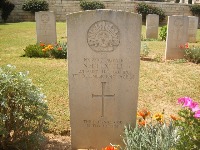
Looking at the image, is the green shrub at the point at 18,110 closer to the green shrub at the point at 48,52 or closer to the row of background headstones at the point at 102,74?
the row of background headstones at the point at 102,74

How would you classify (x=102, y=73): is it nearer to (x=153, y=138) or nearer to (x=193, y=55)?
(x=153, y=138)

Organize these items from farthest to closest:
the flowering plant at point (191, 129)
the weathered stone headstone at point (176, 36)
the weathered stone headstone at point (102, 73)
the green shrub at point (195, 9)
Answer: the green shrub at point (195, 9) < the weathered stone headstone at point (176, 36) < the weathered stone headstone at point (102, 73) < the flowering plant at point (191, 129)

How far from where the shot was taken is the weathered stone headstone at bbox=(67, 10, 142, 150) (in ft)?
11.0

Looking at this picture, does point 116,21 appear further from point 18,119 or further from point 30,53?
point 30,53

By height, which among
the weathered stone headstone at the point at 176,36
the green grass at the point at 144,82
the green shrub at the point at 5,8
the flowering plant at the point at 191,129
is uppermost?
the green shrub at the point at 5,8

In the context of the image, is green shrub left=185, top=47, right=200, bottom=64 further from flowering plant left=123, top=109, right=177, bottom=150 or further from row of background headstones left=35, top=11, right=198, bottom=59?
flowering plant left=123, top=109, right=177, bottom=150

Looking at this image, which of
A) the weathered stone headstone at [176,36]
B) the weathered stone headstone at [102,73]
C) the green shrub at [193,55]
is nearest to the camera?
the weathered stone headstone at [102,73]

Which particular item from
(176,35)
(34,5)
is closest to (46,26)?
(176,35)

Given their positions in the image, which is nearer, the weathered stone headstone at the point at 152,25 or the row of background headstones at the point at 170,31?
the row of background headstones at the point at 170,31

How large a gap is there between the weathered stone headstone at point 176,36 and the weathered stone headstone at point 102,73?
6.95 m

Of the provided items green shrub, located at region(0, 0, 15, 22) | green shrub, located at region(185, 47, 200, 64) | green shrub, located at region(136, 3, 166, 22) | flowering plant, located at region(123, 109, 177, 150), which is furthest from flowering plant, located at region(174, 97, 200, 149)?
green shrub, located at region(136, 3, 166, 22)

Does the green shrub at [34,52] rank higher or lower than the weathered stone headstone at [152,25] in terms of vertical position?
lower

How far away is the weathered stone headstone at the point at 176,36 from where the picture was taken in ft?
32.4

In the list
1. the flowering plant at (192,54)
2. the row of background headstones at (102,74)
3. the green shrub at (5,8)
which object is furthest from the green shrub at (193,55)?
the green shrub at (5,8)
